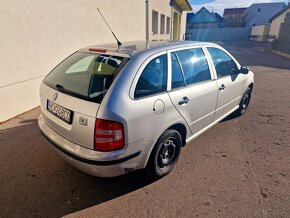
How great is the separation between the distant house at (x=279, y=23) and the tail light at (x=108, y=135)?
81.4ft

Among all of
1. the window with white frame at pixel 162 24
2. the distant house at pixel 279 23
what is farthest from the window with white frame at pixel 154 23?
the distant house at pixel 279 23

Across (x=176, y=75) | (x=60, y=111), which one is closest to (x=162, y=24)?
(x=176, y=75)

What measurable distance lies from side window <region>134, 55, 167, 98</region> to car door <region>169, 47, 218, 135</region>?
0.42ft

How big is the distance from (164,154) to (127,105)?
0.98 m

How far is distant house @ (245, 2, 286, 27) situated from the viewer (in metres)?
46.8

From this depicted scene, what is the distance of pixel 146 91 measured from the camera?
7.27 ft

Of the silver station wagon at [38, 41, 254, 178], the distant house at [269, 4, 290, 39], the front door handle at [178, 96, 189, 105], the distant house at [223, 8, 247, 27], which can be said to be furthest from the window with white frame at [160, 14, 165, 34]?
the distant house at [223, 8, 247, 27]

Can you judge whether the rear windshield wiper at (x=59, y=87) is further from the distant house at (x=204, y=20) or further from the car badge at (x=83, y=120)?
the distant house at (x=204, y=20)

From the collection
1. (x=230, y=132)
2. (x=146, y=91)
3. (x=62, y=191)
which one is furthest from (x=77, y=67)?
(x=230, y=132)

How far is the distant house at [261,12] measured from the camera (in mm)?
46781

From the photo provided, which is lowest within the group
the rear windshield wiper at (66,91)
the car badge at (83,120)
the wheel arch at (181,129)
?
the wheel arch at (181,129)

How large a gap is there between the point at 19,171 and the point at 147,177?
65.2 inches

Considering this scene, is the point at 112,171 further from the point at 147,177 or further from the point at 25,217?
the point at 25,217

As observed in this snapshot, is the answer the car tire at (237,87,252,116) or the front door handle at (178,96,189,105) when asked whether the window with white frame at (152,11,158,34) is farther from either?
the front door handle at (178,96,189,105)
